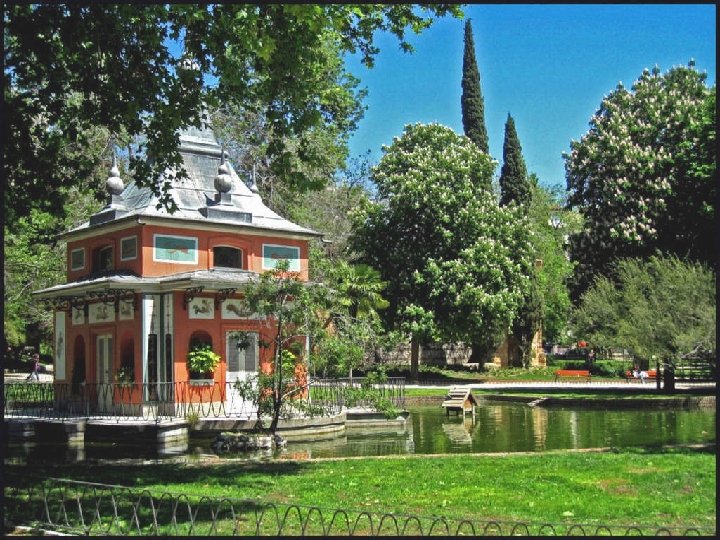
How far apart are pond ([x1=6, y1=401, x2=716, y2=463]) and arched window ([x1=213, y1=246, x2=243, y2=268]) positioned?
7.61 m

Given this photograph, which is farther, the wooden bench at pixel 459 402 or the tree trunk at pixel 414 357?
the tree trunk at pixel 414 357

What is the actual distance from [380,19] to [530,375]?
40721 mm

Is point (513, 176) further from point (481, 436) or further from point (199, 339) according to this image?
point (481, 436)

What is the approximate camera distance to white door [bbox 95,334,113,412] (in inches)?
1105

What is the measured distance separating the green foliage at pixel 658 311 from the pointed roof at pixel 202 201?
1302cm

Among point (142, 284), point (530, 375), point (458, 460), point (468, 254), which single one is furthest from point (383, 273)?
point (458, 460)

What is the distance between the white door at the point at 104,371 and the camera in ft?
92.1

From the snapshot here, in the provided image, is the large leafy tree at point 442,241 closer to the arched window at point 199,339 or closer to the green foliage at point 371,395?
the arched window at point 199,339

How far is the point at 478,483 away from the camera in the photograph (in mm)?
13461

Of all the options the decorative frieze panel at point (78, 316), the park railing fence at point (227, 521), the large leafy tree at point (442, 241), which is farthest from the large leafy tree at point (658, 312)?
the park railing fence at point (227, 521)

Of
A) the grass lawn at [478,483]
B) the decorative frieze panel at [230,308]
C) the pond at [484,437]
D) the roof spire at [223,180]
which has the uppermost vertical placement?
the roof spire at [223,180]

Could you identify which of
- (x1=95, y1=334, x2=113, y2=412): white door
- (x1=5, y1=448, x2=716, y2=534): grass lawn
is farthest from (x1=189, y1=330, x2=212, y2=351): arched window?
(x1=5, y1=448, x2=716, y2=534): grass lawn

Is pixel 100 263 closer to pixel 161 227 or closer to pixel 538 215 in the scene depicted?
pixel 161 227

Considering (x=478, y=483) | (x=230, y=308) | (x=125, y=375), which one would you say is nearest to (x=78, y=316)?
(x=125, y=375)
